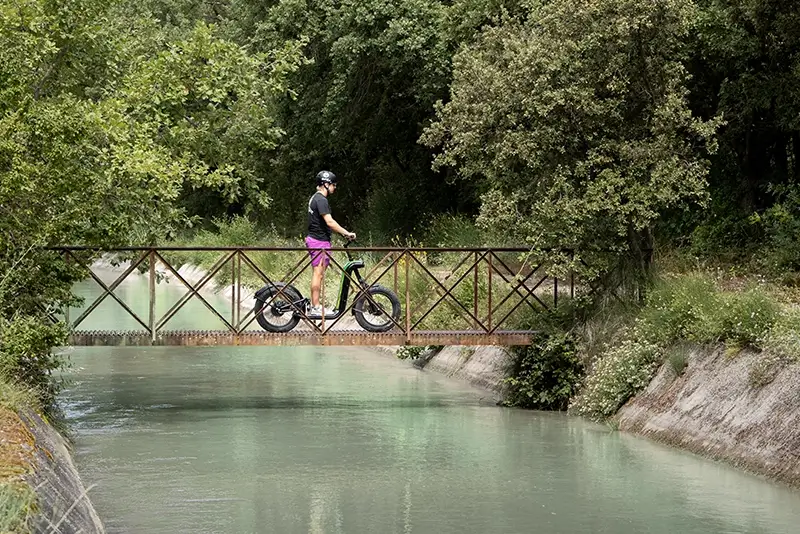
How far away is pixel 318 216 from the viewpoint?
1769 centimetres

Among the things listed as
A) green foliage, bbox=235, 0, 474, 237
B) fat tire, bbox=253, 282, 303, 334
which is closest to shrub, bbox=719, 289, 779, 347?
fat tire, bbox=253, 282, 303, 334

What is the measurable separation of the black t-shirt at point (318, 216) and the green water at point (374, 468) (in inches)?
103

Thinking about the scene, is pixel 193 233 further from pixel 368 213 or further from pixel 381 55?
pixel 381 55

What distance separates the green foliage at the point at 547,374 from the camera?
18.5 metres

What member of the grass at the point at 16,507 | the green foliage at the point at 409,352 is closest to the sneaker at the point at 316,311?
the green foliage at the point at 409,352

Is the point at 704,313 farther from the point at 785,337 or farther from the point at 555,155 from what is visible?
the point at 555,155

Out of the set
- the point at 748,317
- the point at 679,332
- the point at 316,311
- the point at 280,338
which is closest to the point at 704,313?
the point at 679,332

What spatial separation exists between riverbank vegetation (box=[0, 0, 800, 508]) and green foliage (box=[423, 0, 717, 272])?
3cm

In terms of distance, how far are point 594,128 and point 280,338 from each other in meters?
5.35

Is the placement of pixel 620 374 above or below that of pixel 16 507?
below

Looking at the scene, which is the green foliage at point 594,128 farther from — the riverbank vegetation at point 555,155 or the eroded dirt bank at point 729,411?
the eroded dirt bank at point 729,411

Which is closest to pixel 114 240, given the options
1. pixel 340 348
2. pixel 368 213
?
pixel 340 348

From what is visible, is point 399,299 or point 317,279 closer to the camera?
point 317,279

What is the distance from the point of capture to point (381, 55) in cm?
3344
